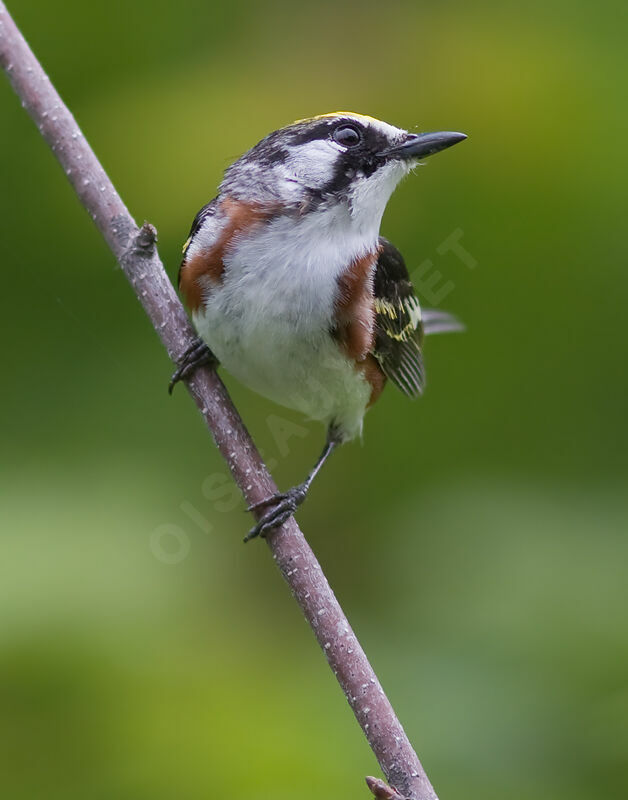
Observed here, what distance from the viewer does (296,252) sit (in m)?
2.68

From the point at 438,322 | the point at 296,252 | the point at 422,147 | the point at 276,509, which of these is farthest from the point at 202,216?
the point at 438,322

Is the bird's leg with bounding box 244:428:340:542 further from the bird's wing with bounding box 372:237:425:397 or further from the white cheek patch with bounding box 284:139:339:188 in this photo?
the white cheek patch with bounding box 284:139:339:188

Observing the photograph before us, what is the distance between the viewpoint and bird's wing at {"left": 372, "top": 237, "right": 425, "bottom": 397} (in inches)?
121

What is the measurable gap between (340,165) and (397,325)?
70 centimetres

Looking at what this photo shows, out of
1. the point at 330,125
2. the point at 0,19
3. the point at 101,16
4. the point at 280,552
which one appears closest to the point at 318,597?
the point at 280,552

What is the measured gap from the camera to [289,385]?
2879mm

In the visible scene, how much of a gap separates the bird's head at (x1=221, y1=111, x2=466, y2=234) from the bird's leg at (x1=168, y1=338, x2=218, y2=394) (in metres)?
0.40

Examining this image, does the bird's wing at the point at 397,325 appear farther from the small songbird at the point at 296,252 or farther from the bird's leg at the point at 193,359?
the bird's leg at the point at 193,359

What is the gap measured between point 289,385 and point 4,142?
118 centimetres

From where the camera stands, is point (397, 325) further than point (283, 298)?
Yes

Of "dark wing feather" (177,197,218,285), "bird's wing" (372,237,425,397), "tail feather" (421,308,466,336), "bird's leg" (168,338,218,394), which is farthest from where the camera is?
"tail feather" (421,308,466,336)

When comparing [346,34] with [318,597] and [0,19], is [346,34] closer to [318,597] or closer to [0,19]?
[0,19]

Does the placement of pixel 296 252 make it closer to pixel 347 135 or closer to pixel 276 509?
pixel 347 135

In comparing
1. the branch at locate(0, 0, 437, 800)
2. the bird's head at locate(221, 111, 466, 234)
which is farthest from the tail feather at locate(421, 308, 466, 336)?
the branch at locate(0, 0, 437, 800)
